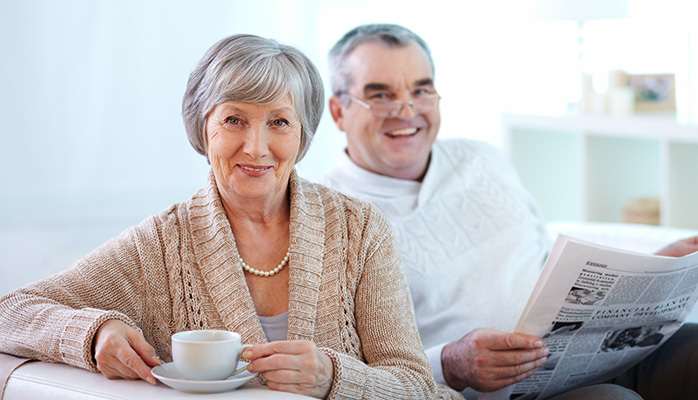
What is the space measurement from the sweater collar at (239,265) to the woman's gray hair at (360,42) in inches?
26.0

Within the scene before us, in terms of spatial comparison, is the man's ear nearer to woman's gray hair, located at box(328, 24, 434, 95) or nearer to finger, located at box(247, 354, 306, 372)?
woman's gray hair, located at box(328, 24, 434, 95)

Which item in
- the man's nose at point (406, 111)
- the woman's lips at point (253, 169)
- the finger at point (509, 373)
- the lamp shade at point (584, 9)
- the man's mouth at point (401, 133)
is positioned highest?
the lamp shade at point (584, 9)

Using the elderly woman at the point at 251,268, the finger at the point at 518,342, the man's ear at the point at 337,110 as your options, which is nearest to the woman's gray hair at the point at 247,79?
the elderly woman at the point at 251,268

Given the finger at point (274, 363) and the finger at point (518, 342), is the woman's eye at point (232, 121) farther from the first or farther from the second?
the finger at point (518, 342)

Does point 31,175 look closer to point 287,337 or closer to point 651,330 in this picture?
point 287,337

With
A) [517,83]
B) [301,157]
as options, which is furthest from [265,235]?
[517,83]

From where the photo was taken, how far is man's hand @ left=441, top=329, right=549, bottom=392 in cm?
144

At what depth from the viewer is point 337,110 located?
205 cm

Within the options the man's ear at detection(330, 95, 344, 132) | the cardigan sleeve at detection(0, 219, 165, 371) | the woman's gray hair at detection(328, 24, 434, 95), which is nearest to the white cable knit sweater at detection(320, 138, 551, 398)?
the man's ear at detection(330, 95, 344, 132)

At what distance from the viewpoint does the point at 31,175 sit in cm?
246

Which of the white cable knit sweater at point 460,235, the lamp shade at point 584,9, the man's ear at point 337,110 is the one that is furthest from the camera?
the lamp shade at point 584,9

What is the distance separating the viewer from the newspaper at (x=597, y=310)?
135 centimetres

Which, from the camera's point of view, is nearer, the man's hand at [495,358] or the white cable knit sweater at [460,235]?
the man's hand at [495,358]

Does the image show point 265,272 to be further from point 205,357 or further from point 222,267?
point 205,357
